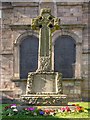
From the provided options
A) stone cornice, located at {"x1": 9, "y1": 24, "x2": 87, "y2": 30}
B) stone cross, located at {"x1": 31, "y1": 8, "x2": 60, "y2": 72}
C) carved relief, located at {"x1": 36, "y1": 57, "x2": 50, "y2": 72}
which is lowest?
carved relief, located at {"x1": 36, "y1": 57, "x2": 50, "y2": 72}

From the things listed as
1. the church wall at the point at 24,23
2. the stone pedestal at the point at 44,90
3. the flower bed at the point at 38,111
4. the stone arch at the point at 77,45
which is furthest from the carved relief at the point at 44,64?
the church wall at the point at 24,23

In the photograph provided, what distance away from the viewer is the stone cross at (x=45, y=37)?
1293 centimetres

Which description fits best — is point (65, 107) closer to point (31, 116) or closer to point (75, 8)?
point (31, 116)

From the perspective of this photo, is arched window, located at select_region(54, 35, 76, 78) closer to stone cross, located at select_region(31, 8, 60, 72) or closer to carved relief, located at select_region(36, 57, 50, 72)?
stone cross, located at select_region(31, 8, 60, 72)

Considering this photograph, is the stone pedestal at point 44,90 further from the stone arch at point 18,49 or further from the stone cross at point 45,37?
the stone arch at point 18,49

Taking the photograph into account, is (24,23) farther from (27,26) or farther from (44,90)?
(44,90)

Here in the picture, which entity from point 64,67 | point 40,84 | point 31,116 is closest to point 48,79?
point 40,84

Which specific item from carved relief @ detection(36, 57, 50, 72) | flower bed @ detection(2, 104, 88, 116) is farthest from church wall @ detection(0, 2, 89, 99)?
flower bed @ detection(2, 104, 88, 116)

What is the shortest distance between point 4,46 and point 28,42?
1.47m

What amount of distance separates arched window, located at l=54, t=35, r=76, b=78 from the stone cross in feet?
22.3

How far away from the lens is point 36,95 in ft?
40.0

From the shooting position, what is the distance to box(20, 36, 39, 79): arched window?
2016 cm

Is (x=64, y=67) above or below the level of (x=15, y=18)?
below

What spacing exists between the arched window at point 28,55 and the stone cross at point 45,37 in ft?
22.5
